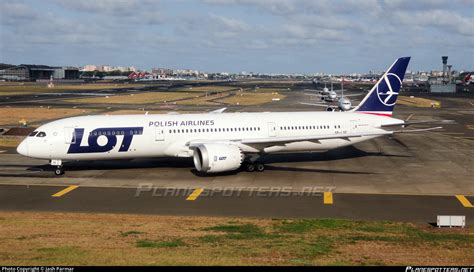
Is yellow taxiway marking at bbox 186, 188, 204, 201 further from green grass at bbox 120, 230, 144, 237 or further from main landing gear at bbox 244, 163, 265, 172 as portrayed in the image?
green grass at bbox 120, 230, 144, 237

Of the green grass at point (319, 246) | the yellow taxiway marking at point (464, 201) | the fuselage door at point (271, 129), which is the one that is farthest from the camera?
the fuselage door at point (271, 129)

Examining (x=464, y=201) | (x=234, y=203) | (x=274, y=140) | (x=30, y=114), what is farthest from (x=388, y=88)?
(x=30, y=114)

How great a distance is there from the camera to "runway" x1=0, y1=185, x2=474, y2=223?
23.2m

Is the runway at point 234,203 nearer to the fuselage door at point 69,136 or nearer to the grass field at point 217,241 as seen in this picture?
the grass field at point 217,241

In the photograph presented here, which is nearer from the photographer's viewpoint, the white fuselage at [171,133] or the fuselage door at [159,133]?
the white fuselage at [171,133]

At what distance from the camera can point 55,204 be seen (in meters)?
25.0

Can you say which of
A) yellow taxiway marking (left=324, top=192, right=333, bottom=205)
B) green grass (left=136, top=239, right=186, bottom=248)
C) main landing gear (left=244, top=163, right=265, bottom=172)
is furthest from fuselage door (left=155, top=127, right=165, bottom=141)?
green grass (left=136, top=239, right=186, bottom=248)

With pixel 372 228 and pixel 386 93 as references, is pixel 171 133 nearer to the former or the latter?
pixel 372 228

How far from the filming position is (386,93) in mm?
38406

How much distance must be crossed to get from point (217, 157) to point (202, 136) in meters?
3.47

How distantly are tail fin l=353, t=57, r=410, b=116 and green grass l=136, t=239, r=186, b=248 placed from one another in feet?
79.2

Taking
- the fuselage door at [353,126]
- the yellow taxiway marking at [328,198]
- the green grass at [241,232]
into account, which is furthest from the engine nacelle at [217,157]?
the green grass at [241,232]

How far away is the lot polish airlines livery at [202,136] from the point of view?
3130 cm

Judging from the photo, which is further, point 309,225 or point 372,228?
point 309,225
